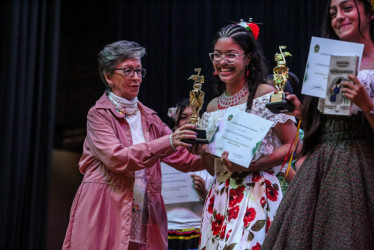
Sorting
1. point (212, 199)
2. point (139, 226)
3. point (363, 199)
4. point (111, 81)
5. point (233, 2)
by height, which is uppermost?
point (233, 2)

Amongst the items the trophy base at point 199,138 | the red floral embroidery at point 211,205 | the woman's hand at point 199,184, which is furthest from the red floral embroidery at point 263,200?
the woman's hand at point 199,184

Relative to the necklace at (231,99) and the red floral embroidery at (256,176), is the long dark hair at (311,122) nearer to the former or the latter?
the red floral embroidery at (256,176)

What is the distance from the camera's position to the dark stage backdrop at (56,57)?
176 inches

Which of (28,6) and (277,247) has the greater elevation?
(28,6)

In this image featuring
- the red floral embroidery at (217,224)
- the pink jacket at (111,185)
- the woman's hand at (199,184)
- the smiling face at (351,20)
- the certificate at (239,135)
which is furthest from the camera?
the woman's hand at (199,184)

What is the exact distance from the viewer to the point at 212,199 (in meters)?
2.71

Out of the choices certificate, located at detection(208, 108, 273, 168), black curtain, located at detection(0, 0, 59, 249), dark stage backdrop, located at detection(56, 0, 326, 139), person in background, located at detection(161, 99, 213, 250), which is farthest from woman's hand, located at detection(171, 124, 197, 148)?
black curtain, located at detection(0, 0, 59, 249)

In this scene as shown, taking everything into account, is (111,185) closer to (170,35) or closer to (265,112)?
(265,112)

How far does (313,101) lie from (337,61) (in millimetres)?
247

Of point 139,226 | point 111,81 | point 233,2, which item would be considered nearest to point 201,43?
point 233,2

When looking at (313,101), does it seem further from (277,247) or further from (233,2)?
(233,2)

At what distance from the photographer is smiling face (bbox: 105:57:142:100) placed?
3090 mm

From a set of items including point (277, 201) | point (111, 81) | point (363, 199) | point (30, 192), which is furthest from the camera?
point (30, 192)

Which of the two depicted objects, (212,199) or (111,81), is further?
(111,81)
